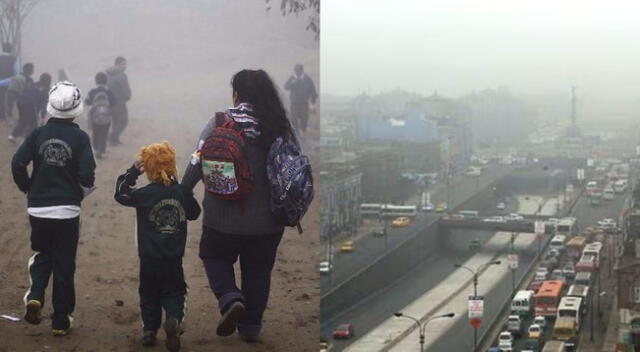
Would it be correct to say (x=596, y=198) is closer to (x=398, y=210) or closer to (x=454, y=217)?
(x=454, y=217)

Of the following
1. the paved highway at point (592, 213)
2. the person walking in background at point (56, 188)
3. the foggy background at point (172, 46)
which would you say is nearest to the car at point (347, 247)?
the paved highway at point (592, 213)

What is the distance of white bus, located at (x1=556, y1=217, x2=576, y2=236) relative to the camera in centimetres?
324

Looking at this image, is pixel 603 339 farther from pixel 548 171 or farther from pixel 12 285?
pixel 12 285

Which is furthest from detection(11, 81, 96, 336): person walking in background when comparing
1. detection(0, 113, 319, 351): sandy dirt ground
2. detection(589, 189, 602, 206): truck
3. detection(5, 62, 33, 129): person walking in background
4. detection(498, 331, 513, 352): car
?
detection(589, 189, 602, 206): truck

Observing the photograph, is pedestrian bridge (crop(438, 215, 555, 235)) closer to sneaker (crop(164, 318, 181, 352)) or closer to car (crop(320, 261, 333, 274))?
car (crop(320, 261, 333, 274))

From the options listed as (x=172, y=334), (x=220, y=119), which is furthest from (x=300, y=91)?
(x=172, y=334)

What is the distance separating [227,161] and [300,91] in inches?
24.4

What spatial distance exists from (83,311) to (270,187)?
31.4 inches

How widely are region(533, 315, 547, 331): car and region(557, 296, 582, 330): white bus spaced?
50mm

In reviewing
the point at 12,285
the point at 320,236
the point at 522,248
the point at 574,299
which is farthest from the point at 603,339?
the point at 12,285

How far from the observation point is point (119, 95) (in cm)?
328

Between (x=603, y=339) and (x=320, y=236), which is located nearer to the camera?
(x=603, y=339)

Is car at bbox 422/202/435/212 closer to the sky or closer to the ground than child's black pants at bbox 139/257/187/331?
closer to the sky

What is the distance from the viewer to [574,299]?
10.2ft
